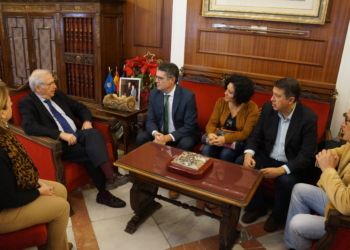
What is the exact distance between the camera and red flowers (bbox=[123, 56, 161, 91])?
3.35m

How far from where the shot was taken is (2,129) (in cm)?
162

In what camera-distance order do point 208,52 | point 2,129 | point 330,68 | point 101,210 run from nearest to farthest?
point 2,129
point 101,210
point 330,68
point 208,52

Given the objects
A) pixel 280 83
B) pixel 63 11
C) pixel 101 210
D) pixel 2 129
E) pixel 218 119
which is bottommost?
pixel 101 210

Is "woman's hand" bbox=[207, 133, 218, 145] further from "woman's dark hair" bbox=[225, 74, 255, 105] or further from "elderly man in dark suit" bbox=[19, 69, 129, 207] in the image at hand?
"elderly man in dark suit" bbox=[19, 69, 129, 207]

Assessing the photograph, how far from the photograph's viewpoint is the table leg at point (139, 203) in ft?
7.46

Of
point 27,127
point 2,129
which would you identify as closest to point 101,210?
point 27,127

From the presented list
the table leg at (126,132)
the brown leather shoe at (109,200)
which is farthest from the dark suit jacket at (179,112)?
the brown leather shoe at (109,200)

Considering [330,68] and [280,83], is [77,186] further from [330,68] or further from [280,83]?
[330,68]

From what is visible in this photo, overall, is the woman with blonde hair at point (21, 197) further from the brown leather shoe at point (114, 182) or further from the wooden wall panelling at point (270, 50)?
the wooden wall panelling at point (270, 50)

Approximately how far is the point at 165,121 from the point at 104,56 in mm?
1175

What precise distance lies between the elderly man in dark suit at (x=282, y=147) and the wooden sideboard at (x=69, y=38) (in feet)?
6.46

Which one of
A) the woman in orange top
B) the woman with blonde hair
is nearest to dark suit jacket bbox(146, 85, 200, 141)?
the woman in orange top

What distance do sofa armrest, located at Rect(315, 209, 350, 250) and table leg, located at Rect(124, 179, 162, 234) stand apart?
124cm

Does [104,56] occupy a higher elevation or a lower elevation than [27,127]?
higher
